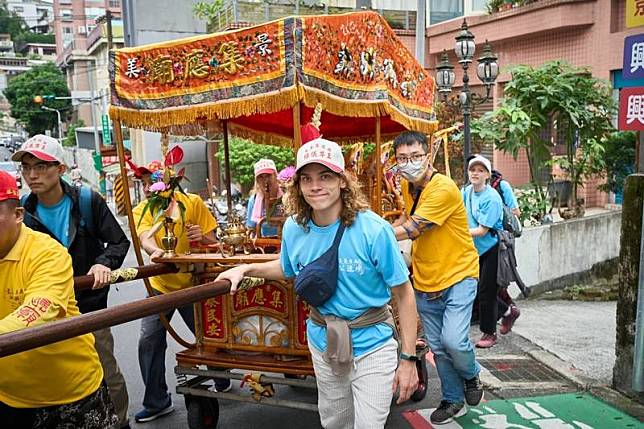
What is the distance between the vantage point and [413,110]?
17.1ft

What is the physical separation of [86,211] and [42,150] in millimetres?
523

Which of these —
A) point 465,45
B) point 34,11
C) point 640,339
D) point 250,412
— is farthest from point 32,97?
point 34,11

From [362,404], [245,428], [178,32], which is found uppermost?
[178,32]

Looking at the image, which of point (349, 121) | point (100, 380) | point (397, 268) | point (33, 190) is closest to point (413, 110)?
point (349, 121)

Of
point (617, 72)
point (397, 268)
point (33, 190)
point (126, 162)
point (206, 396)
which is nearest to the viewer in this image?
point (397, 268)

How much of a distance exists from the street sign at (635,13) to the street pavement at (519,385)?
275 cm

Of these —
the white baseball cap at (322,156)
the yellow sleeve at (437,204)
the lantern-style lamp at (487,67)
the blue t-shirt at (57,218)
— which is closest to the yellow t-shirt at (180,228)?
the blue t-shirt at (57,218)

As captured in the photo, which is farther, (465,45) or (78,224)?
(465,45)

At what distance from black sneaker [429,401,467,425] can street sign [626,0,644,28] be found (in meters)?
2.99

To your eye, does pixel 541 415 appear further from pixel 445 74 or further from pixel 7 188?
pixel 445 74

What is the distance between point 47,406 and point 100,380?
256 mm

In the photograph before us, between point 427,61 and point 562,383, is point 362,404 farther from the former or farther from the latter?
point 427,61

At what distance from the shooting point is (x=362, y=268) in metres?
2.70

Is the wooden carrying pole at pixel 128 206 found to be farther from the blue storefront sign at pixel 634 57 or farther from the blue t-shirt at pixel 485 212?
the blue storefront sign at pixel 634 57
